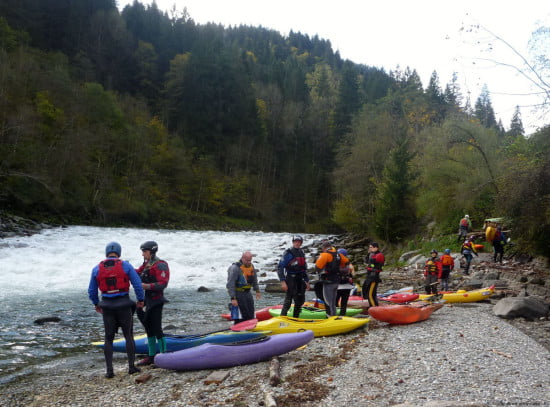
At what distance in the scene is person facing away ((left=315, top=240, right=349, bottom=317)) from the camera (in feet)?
27.9

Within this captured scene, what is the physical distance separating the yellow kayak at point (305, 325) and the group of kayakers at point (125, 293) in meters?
1.79

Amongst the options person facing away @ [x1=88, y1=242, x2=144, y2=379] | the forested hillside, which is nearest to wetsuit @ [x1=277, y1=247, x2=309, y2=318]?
person facing away @ [x1=88, y1=242, x2=144, y2=379]

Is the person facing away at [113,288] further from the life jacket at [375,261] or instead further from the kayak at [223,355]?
the life jacket at [375,261]

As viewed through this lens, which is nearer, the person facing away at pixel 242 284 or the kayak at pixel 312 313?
the person facing away at pixel 242 284

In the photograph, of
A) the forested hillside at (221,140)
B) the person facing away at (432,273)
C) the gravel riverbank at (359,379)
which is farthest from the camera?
the forested hillside at (221,140)

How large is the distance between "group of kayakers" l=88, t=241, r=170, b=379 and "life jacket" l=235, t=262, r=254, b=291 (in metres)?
1.91

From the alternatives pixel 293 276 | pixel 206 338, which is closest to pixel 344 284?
pixel 293 276

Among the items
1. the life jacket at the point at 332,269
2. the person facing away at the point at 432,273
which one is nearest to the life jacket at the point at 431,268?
the person facing away at the point at 432,273

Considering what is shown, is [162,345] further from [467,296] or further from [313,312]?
[467,296]

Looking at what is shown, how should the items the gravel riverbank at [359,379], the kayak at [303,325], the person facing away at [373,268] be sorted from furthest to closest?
1. the person facing away at [373,268]
2. the kayak at [303,325]
3. the gravel riverbank at [359,379]

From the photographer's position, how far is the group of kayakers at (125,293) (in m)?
6.09

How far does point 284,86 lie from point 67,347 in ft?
209

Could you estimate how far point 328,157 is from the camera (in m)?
61.6

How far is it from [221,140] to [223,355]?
172ft
